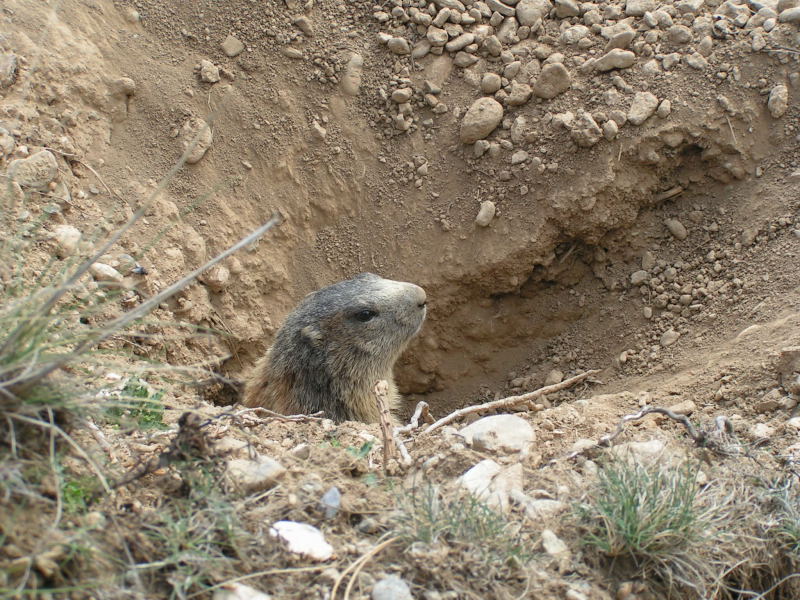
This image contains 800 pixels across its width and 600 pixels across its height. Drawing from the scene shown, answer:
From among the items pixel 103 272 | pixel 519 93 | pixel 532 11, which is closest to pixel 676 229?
pixel 519 93

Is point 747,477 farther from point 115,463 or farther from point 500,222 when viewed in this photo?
point 500,222

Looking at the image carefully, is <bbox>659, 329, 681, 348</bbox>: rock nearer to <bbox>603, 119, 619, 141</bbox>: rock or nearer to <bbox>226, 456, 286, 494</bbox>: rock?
<bbox>603, 119, 619, 141</bbox>: rock

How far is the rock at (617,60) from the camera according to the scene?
18.0ft

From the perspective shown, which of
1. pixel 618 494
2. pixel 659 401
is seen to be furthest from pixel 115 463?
pixel 659 401

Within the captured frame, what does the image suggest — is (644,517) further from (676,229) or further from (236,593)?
(676,229)

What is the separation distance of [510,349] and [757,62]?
9.72ft

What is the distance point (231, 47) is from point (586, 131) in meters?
2.99

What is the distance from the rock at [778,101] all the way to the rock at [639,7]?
1154 mm

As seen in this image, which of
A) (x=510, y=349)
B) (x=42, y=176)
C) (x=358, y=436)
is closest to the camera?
(x=358, y=436)

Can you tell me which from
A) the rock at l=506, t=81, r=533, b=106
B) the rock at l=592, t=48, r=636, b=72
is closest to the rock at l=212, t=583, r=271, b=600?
the rock at l=506, t=81, r=533, b=106

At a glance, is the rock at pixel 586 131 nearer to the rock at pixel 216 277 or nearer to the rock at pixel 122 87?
the rock at pixel 216 277

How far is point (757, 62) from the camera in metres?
5.25

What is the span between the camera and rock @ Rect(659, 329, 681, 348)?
16.4ft

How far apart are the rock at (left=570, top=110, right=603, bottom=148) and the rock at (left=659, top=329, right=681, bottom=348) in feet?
5.00
